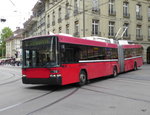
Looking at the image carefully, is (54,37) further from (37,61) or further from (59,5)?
(59,5)

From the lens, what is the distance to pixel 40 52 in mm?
10938

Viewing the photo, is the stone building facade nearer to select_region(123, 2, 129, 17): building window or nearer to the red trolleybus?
select_region(123, 2, 129, 17): building window

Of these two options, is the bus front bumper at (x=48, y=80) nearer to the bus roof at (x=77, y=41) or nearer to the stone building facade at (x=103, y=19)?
the bus roof at (x=77, y=41)

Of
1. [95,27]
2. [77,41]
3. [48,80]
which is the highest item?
[95,27]

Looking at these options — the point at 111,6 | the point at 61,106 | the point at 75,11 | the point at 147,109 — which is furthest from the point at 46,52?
the point at 111,6

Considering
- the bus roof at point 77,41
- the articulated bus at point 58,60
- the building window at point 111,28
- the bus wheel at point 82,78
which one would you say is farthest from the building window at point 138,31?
the bus wheel at point 82,78

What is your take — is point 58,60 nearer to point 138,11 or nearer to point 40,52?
point 40,52

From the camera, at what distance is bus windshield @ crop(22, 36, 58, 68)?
10547mm

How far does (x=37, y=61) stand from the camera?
436 inches

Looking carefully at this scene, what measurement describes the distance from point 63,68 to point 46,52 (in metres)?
1.09

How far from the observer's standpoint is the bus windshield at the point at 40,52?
34.6 feet

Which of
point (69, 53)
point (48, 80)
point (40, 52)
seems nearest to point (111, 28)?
point (69, 53)

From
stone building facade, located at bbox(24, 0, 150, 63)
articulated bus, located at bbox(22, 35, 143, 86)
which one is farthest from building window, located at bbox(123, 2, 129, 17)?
articulated bus, located at bbox(22, 35, 143, 86)

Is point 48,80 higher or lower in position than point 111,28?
lower
